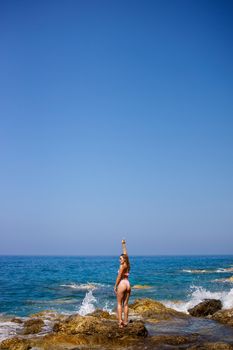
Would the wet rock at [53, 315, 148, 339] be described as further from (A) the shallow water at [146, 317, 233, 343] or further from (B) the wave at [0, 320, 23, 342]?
(B) the wave at [0, 320, 23, 342]

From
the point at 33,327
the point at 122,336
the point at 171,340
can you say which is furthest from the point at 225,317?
the point at 33,327

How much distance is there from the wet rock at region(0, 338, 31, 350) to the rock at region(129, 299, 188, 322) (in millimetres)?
6397

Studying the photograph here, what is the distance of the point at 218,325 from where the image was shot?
1419 centimetres

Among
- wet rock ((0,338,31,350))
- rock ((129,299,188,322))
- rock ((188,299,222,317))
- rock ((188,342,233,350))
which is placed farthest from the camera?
rock ((188,299,222,317))

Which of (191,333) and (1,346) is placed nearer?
(1,346)

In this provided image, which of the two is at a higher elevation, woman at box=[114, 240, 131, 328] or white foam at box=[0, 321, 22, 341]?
woman at box=[114, 240, 131, 328]

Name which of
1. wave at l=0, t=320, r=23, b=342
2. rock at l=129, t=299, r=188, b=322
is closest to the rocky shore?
wave at l=0, t=320, r=23, b=342

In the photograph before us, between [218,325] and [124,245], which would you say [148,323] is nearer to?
[218,325]

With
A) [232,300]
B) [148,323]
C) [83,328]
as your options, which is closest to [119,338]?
[83,328]

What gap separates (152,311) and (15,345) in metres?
7.94

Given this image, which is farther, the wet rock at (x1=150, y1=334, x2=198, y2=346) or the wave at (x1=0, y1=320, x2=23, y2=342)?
the wave at (x1=0, y1=320, x2=23, y2=342)

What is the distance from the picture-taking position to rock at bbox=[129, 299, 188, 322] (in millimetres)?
16062

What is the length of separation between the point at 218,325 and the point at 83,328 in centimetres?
565

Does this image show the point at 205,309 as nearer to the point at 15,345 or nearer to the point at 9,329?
the point at 9,329
